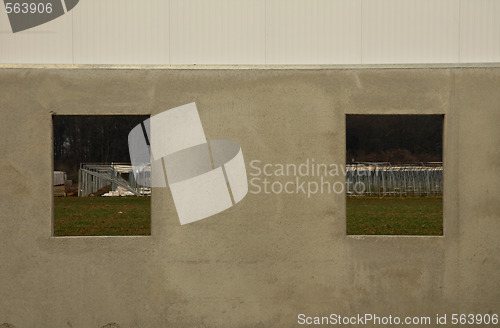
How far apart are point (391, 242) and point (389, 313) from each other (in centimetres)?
75

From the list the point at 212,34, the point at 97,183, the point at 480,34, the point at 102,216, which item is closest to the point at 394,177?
the point at 97,183

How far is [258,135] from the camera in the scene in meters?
6.72

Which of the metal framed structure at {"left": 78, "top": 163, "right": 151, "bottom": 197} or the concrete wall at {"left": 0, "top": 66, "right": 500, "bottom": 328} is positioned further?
the metal framed structure at {"left": 78, "top": 163, "right": 151, "bottom": 197}

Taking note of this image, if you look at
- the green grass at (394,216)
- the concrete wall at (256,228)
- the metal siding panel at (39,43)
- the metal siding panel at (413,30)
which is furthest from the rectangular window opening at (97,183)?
the green grass at (394,216)

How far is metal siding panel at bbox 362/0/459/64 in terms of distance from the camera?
270 inches

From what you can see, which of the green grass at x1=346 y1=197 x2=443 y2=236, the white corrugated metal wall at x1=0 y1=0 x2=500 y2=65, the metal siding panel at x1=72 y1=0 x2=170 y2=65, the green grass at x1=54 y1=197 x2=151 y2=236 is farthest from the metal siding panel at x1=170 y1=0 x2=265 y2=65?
the green grass at x1=346 y1=197 x2=443 y2=236

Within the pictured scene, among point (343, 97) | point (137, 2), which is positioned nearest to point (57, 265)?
point (137, 2)

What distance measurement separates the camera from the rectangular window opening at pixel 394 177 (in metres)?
21.3

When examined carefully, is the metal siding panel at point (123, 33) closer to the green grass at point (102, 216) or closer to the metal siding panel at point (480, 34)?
the metal siding panel at point (480, 34)

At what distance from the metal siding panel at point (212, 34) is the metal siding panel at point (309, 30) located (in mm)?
182

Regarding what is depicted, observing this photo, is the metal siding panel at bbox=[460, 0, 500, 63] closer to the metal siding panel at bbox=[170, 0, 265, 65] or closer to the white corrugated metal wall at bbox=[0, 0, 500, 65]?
the white corrugated metal wall at bbox=[0, 0, 500, 65]

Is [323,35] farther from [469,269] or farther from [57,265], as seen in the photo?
[57,265]

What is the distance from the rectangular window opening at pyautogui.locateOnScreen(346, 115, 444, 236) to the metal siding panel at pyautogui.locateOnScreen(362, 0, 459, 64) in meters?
11.8

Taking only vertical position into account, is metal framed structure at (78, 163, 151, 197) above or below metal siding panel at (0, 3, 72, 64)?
below
